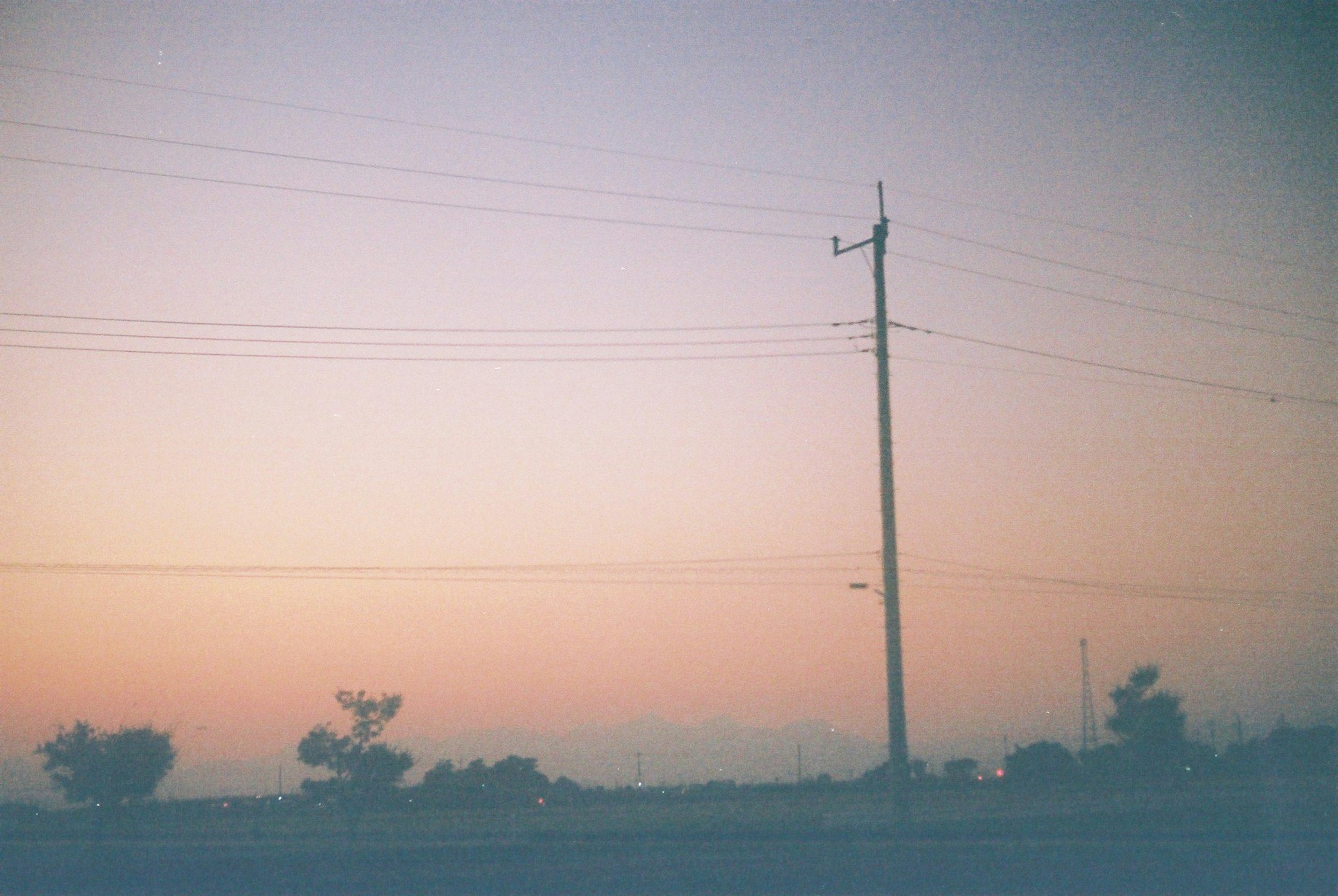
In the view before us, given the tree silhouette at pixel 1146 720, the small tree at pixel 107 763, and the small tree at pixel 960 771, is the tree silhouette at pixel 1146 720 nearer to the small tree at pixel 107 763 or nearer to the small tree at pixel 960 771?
the small tree at pixel 960 771

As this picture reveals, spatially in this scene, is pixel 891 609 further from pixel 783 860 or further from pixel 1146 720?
pixel 1146 720

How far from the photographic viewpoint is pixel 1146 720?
8538 centimetres

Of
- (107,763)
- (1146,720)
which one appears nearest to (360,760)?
(107,763)

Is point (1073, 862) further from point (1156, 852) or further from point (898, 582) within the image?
point (898, 582)

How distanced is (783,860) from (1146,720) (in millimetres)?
74383

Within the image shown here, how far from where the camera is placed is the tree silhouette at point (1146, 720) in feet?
271

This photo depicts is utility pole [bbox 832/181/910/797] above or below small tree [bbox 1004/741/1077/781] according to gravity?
above

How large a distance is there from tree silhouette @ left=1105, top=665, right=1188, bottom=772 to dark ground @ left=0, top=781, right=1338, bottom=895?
47369 millimetres

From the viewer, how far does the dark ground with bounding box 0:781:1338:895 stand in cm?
1897

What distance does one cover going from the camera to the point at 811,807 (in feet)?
179

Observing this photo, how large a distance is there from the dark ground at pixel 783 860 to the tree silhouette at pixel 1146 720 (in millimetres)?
47369

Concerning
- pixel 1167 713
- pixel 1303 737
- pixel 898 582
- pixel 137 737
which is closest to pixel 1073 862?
pixel 898 582

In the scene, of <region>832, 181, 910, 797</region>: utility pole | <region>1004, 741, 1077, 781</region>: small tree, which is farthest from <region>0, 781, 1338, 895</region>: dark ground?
<region>1004, 741, 1077, 781</region>: small tree

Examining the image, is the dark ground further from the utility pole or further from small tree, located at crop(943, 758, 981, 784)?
small tree, located at crop(943, 758, 981, 784)
